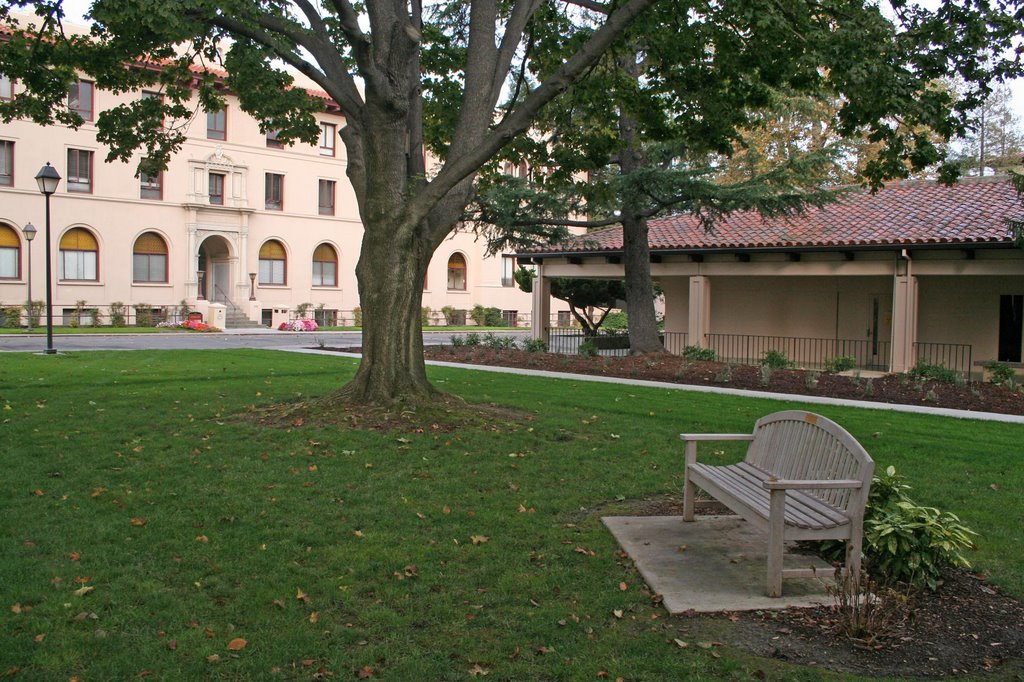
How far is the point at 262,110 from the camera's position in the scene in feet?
46.6

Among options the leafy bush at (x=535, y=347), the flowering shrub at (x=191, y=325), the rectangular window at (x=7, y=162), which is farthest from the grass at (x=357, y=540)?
the rectangular window at (x=7, y=162)

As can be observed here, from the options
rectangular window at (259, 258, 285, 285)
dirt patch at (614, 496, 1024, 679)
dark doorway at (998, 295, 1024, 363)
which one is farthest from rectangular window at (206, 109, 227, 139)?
dirt patch at (614, 496, 1024, 679)

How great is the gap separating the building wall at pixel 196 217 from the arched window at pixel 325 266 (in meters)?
0.48

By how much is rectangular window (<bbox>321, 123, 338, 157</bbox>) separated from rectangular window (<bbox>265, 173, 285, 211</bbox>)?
9.44 feet

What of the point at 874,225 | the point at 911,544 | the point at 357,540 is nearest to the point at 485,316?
the point at 874,225

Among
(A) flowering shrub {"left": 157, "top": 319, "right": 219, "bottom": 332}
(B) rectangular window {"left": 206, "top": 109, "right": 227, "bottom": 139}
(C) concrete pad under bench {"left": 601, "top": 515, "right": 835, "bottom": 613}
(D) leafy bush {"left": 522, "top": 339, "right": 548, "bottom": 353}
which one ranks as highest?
(B) rectangular window {"left": 206, "top": 109, "right": 227, "bottom": 139}

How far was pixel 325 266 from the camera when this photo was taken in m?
48.7

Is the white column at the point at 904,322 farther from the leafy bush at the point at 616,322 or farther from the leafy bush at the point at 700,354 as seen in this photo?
the leafy bush at the point at 616,322

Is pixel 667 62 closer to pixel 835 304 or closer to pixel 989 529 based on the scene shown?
pixel 989 529

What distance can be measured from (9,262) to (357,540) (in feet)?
126

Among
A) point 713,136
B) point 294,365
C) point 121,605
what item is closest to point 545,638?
point 121,605

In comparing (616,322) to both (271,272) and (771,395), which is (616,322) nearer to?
(271,272)

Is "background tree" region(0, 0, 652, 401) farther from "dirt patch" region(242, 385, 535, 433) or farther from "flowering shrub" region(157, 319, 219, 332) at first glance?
"flowering shrub" region(157, 319, 219, 332)

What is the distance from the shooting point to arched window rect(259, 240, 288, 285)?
45906 millimetres
